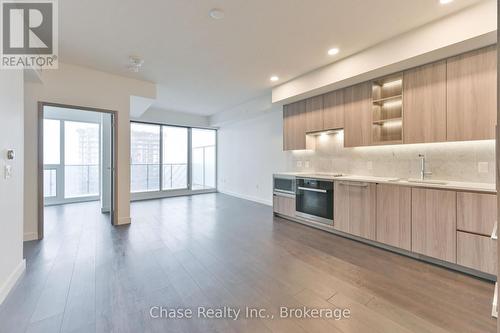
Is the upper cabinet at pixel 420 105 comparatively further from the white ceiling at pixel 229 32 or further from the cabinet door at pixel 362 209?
the cabinet door at pixel 362 209

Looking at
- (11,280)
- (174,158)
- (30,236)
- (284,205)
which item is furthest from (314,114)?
(174,158)

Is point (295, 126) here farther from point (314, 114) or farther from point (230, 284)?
point (230, 284)

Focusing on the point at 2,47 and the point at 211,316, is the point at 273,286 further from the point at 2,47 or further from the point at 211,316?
the point at 2,47

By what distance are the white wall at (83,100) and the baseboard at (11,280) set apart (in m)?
1.39

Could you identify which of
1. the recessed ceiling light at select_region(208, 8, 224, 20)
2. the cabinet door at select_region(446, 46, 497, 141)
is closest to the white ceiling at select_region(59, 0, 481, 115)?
the recessed ceiling light at select_region(208, 8, 224, 20)

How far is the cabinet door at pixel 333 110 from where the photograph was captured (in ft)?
12.3

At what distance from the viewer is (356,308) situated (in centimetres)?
181

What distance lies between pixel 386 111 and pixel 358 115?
0.42 meters

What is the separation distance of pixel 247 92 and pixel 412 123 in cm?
333

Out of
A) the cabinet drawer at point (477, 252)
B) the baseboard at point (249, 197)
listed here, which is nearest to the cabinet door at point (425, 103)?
the cabinet drawer at point (477, 252)

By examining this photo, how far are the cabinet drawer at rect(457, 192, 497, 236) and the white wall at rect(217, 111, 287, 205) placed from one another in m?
3.52

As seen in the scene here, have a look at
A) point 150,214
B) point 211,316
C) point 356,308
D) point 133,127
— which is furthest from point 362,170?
point 133,127

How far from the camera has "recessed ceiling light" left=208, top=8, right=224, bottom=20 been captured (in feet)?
7.50

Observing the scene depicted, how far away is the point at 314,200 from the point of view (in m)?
3.87
